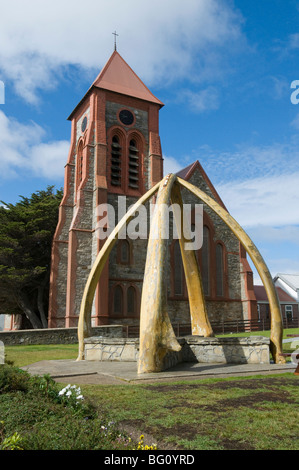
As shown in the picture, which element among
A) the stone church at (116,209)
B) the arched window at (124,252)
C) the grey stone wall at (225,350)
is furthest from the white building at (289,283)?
the grey stone wall at (225,350)

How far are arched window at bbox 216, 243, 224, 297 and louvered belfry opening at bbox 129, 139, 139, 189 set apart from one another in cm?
889

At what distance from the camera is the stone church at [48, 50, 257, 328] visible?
89.9ft

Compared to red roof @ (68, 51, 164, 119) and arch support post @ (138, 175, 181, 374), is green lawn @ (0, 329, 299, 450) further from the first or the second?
red roof @ (68, 51, 164, 119)

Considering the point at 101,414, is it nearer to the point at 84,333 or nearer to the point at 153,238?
the point at 153,238

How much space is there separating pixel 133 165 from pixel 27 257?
1125cm

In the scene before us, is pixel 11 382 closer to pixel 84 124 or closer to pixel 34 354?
pixel 34 354

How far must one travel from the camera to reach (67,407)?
510 cm

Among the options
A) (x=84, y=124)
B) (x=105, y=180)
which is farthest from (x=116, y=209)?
(x=84, y=124)

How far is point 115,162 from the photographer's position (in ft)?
101

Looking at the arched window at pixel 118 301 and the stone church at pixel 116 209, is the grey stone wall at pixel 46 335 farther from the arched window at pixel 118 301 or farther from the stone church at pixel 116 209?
the arched window at pixel 118 301

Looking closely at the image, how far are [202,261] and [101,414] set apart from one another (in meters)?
26.9

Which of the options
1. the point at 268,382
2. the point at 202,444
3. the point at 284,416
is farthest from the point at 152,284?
the point at 202,444

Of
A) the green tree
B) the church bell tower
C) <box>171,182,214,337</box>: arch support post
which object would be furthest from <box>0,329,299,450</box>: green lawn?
the green tree

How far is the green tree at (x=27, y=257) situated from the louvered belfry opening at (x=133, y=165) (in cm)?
735
